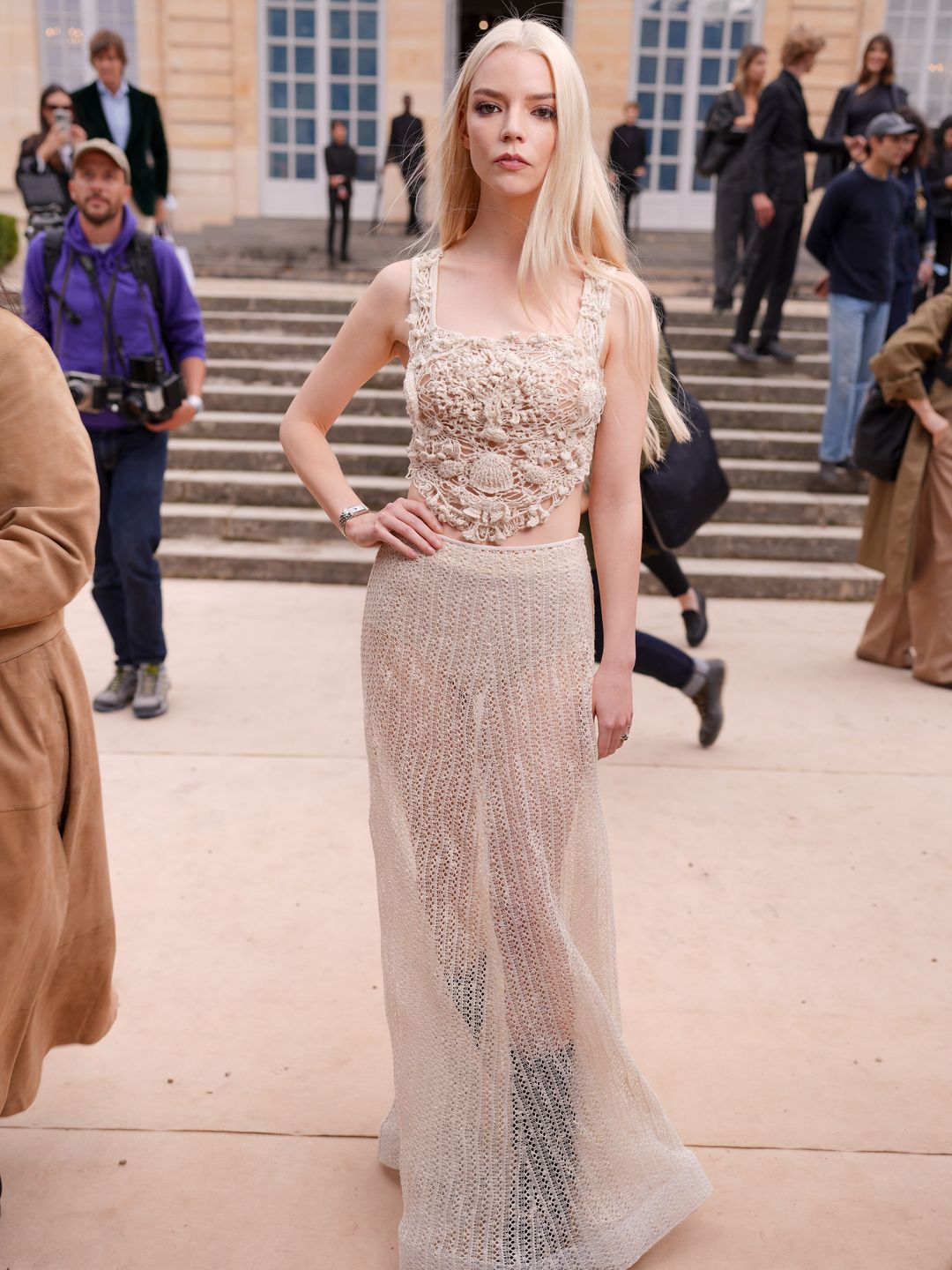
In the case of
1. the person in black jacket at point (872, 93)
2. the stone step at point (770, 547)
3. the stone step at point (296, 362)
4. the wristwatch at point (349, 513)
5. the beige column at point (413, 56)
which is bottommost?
the stone step at point (770, 547)

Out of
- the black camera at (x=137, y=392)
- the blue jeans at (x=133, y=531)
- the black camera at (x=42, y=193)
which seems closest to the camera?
the black camera at (x=137, y=392)

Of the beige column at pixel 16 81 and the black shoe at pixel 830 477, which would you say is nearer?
the black shoe at pixel 830 477

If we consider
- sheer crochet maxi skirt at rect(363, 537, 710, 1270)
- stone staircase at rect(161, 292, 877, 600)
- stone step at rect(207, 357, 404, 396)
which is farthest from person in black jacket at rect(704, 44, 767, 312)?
sheer crochet maxi skirt at rect(363, 537, 710, 1270)

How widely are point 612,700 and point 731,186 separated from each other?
873 centimetres

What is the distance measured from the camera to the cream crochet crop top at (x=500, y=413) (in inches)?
85.5

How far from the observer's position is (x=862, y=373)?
788 cm

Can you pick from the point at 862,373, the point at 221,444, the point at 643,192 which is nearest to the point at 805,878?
the point at 862,373

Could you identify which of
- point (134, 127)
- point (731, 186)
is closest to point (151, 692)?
point (134, 127)

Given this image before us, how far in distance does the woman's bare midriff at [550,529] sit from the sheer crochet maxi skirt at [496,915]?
0.02m

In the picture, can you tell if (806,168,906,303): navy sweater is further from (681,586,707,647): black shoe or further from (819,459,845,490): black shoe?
(681,586,707,647): black shoe

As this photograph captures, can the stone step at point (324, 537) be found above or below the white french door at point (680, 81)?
below

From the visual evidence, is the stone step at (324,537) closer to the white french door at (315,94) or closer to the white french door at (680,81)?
the white french door at (315,94)

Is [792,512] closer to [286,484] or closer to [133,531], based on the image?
[286,484]

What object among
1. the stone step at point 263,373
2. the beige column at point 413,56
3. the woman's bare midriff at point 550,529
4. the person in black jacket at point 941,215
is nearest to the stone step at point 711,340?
the person in black jacket at point 941,215
